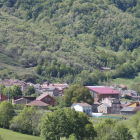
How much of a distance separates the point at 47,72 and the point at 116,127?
4419 inches

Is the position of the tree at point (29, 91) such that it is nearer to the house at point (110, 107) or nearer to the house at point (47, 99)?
the house at point (47, 99)

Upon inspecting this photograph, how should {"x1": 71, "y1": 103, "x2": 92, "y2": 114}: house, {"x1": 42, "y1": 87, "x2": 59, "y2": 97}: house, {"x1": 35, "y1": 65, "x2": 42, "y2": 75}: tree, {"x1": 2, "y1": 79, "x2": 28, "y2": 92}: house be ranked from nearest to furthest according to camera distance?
1. {"x1": 71, "y1": 103, "x2": 92, "y2": 114}: house
2. {"x1": 42, "y1": 87, "x2": 59, "y2": 97}: house
3. {"x1": 2, "y1": 79, "x2": 28, "y2": 92}: house
4. {"x1": 35, "y1": 65, "x2": 42, "y2": 75}: tree

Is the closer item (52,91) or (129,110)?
(129,110)

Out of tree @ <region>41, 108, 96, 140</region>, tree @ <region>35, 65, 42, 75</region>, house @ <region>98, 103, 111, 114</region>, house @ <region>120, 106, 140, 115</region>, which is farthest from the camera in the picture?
tree @ <region>35, 65, 42, 75</region>

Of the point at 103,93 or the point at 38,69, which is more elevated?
the point at 38,69

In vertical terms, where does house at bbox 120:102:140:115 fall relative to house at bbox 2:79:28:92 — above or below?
below

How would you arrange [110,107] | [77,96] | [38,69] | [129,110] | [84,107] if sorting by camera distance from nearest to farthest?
1. [84,107]
2. [129,110]
3. [77,96]
4. [110,107]
5. [38,69]

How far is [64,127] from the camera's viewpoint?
6166 cm

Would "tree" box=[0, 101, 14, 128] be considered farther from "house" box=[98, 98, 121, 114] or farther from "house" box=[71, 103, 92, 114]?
"house" box=[98, 98, 121, 114]

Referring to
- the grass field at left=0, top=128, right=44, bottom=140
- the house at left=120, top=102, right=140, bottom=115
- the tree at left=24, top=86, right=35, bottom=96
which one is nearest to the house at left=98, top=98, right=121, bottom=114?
the house at left=120, top=102, right=140, bottom=115

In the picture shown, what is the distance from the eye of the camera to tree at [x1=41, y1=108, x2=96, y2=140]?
61531mm

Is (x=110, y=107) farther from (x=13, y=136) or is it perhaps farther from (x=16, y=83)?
(x=16, y=83)

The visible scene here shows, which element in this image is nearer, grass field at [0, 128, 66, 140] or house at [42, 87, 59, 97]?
grass field at [0, 128, 66, 140]

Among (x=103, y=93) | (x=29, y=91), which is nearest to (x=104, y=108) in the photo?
(x=103, y=93)
